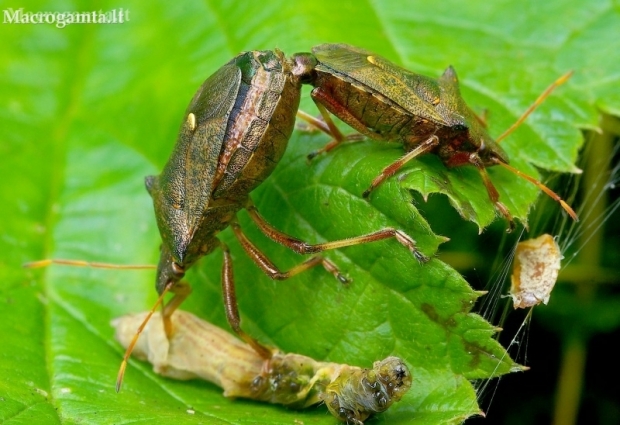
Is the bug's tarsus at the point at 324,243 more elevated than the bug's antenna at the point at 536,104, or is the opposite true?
the bug's antenna at the point at 536,104

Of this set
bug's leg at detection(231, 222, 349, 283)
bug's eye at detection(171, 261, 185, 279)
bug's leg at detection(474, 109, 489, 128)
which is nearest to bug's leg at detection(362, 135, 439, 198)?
bug's leg at detection(231, 222, 349, 283)

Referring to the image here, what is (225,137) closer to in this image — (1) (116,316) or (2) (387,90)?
(2) (387,90)

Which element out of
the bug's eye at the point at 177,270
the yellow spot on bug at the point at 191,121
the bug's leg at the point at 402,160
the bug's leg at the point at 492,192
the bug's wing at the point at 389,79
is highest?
the bug's wing at the point at 389,79

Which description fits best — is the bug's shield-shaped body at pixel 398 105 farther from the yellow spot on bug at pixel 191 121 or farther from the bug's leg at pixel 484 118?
the yellow spot on bug at pixel 191 121

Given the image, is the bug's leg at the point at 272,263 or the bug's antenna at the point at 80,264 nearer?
the bug's leg at the point at 272,263

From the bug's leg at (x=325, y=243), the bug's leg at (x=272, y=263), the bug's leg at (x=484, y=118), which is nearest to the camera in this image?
the bug's leg at (x=325, y=243)

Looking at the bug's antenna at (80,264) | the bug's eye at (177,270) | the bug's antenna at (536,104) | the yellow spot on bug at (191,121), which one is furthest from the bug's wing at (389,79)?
the bug's antenna at (80,264)

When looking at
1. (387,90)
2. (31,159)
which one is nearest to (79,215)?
(31,159)

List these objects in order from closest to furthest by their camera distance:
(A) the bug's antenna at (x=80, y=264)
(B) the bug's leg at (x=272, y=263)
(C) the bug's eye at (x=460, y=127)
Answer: (C) the bug's eye at (x=460, y=127)
(B) the bug's leg at (x=272, y=263)
(A) the bug's antenna at (x=80, y=264)
